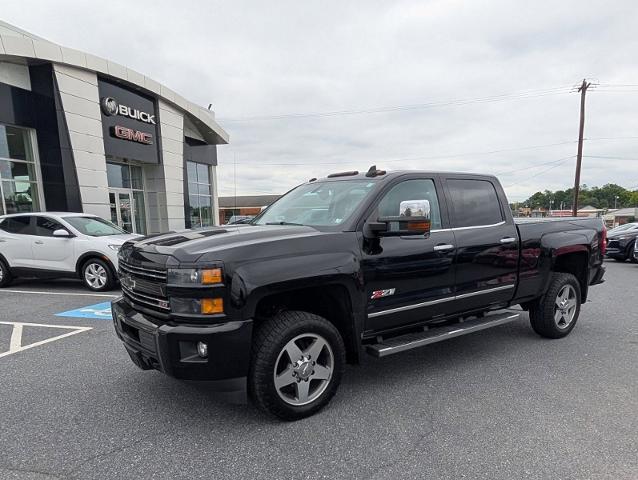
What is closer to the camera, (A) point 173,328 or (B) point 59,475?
(B) point 59,475

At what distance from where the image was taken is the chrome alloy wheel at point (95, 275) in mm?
8055

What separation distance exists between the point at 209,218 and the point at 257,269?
25.4 meters

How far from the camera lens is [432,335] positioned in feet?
12.1

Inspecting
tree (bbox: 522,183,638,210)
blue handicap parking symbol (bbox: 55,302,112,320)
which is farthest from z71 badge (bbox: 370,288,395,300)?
tree (bbox: 522,183,638,210)

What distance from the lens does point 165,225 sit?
21.6 meters

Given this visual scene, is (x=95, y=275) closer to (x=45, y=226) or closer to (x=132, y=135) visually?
(x=45, y=226)

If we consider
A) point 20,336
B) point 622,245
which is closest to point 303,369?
point 20,336

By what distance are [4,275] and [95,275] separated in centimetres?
231

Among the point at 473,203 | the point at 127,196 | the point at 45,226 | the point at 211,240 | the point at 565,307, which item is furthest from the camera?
the point at 127,196

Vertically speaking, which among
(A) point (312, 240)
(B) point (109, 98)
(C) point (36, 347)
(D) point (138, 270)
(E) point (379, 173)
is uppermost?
(B) point (109, 98)

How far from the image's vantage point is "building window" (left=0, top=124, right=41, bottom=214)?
1394cm

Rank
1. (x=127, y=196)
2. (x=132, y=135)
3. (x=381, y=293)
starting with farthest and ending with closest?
(x=127, y=196) < (x=132, y=135) < (x=381, y=293)

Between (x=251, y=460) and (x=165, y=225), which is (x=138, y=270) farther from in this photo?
(x=165, y=225)

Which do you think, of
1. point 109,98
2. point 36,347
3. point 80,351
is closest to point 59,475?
point 80,351
